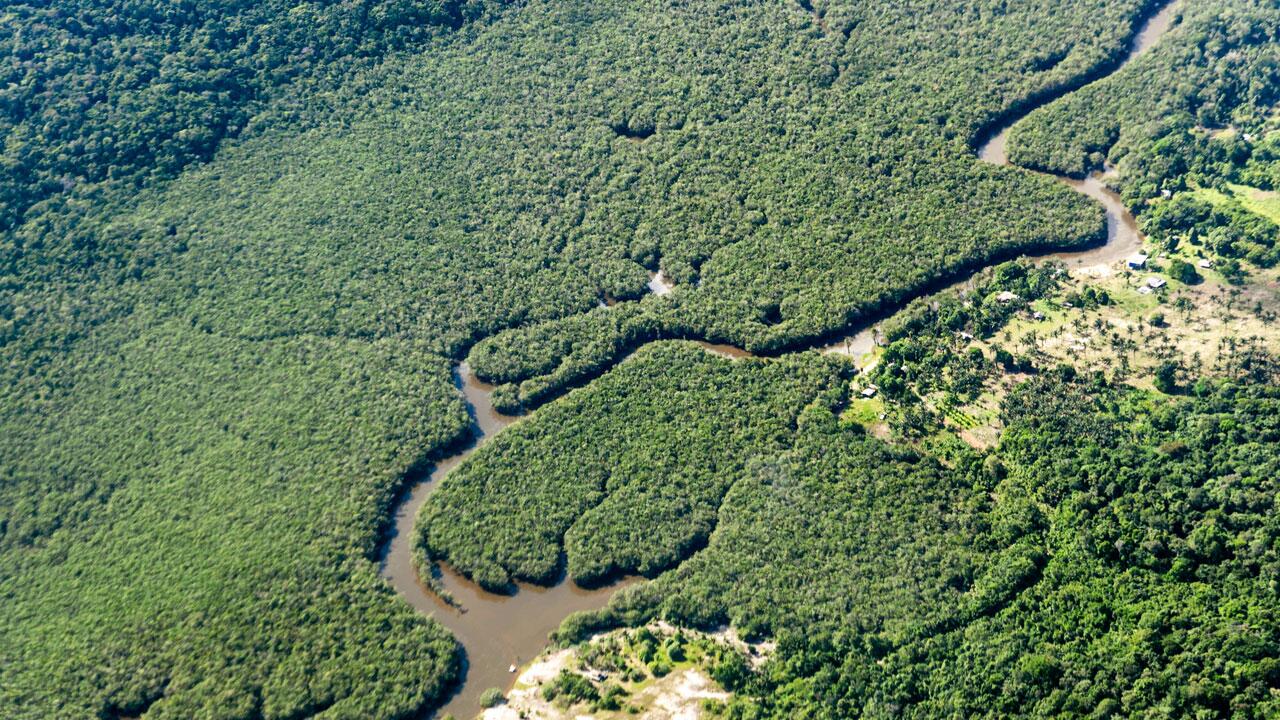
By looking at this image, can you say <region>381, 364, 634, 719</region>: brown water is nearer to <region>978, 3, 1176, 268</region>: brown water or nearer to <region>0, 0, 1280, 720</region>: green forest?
<region>0, 0, 1280, 720</region>: green forest

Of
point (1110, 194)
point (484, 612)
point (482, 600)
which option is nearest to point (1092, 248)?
point (1110, 194)

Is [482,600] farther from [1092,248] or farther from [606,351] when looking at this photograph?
[1092,248]

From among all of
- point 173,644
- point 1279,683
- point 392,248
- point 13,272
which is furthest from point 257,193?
point 1279,683

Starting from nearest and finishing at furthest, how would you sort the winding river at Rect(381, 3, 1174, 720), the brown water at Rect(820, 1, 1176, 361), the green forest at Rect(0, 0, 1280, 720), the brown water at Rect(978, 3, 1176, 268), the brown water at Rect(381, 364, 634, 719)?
1. the green forest at Rect(0, 0, 1280, 720)
2. the brown water at Rect(381, 364, 634, 719)
3. the winding river at Rect(381, 3, 1174, 720)
4. the brown water at Rect(820, 1, 1176, 361)
5. the brown water at Rect(978, 3, 1176, 268)

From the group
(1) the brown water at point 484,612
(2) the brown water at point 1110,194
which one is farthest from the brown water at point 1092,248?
(1) the brown water at point 484,612

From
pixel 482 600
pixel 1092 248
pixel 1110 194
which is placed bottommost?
Result: pixel 482 600

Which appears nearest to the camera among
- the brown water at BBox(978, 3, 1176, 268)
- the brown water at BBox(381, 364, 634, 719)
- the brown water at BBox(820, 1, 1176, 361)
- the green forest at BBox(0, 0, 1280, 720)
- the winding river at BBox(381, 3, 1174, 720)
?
the green forest at BBox(0, 0, 1280, 720)

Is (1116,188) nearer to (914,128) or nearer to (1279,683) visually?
(914,128)

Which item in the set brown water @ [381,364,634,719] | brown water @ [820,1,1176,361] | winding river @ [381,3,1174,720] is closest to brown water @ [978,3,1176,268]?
brown water @ [820,1,1176,361]
